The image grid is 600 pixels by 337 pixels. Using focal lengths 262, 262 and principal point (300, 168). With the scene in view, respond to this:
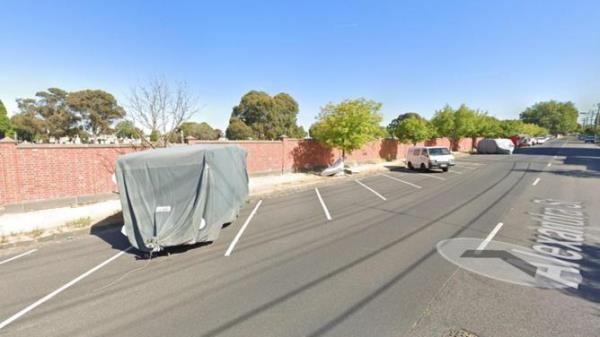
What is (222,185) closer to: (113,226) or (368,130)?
(113,226)

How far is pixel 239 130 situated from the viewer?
49969 mm

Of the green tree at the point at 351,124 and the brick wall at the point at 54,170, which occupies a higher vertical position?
the green tree at the point at 351,124

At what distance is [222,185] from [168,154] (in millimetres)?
1470

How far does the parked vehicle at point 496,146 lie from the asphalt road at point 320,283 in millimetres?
31020

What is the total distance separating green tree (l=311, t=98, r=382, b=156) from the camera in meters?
16.6

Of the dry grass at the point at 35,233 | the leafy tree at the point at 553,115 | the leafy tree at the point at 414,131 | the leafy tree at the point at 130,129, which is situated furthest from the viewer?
the leafy tree at the point at 553,115

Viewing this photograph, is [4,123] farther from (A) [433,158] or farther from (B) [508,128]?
(B) [508,128]

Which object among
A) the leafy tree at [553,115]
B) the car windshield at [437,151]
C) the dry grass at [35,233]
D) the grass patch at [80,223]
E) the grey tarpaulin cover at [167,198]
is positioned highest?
the leafy tree at [553,115]

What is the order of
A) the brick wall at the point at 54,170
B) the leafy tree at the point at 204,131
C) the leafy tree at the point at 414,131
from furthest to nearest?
1. the leafy tree at the point at 204,131
2. the leafy tree at the point at 414,131
3. the brick wall at the point at 54,170

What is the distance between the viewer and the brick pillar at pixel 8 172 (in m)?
8.68

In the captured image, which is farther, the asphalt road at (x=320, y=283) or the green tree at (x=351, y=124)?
the green tree at (x=351, y=124)

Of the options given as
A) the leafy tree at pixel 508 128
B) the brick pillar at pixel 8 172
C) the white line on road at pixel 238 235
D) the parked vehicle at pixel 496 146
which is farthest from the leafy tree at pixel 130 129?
the leafy tree at pixel 508 128

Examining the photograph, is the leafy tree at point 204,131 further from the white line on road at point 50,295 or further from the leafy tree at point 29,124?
the white line on road at point 50,295

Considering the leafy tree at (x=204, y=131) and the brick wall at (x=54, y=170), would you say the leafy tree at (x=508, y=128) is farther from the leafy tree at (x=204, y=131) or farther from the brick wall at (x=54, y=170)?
the leafy tree at (x=204, y=131)
